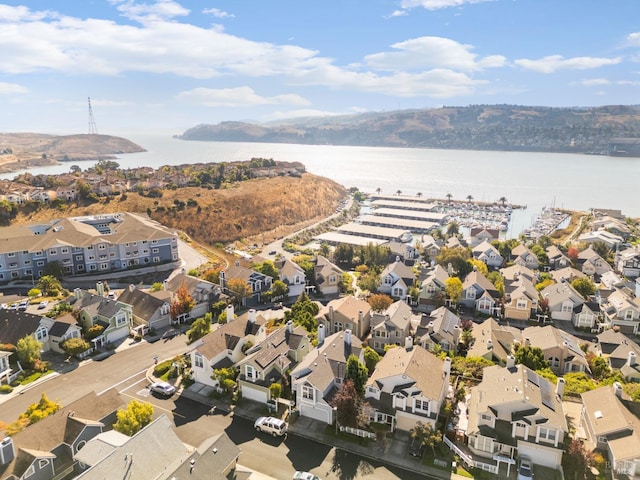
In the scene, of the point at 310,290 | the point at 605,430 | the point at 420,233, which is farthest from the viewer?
the point at 420,233

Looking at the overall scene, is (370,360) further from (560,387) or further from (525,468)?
(560,387)

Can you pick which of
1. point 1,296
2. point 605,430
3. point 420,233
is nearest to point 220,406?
point 605,430

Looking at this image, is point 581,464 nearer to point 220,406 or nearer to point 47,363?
point 220,406

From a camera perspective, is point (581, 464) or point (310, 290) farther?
point (310, 290)

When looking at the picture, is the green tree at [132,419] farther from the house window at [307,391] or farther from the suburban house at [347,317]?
the suburban house at [347,317]

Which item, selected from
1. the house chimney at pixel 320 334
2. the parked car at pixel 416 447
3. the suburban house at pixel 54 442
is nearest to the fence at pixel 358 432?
the parked car at pixel 416 447

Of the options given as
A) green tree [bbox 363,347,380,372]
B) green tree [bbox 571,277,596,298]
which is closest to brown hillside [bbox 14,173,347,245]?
green tree [bbox 571,277,596,298]
